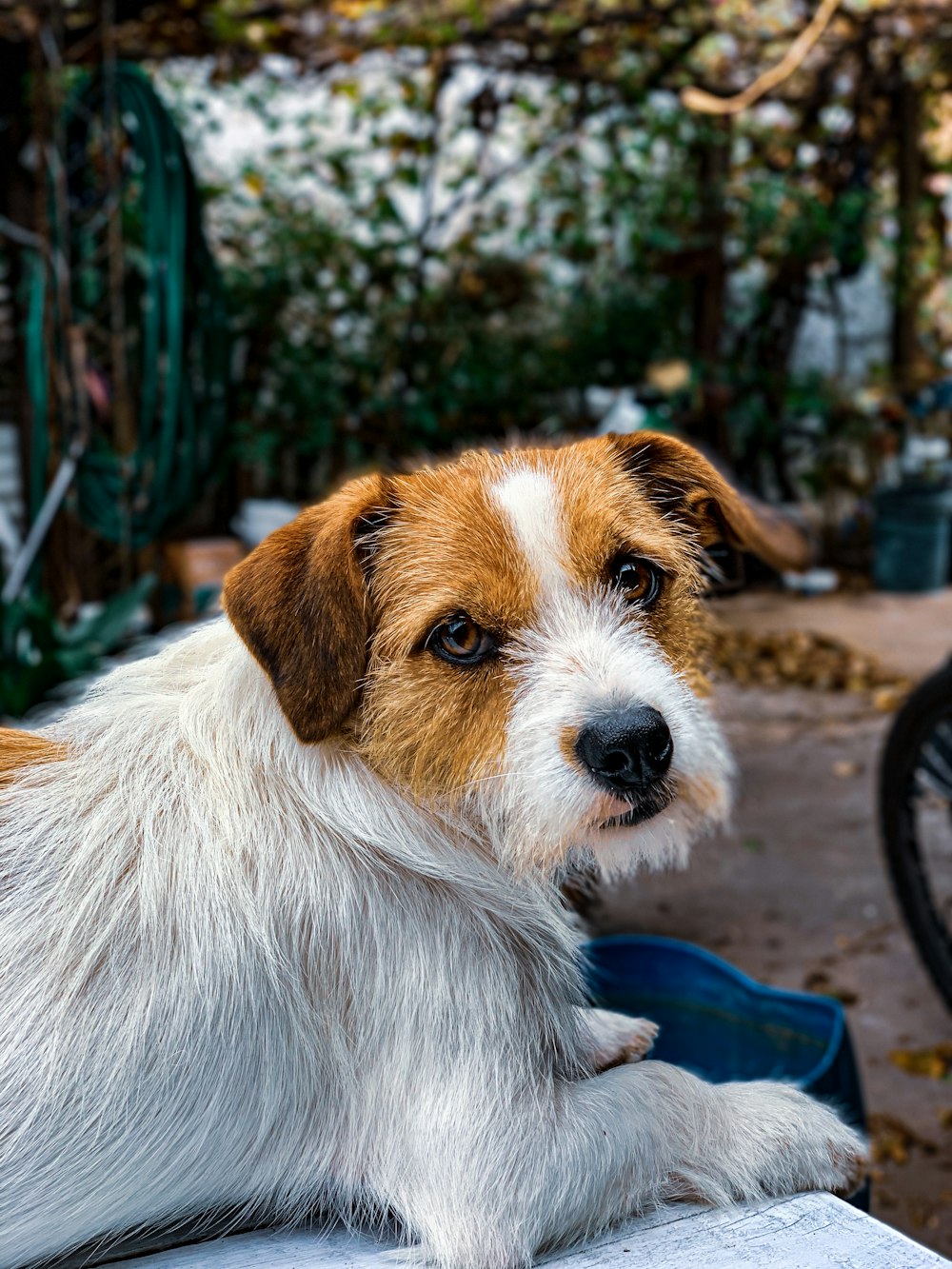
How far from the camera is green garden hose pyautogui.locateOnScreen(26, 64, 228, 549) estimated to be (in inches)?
156

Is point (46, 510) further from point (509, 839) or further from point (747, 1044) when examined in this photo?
point (509, 839)

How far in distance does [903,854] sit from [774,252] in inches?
255

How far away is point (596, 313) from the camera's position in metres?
8.34

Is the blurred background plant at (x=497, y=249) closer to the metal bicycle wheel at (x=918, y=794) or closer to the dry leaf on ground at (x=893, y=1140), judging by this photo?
the metal bicycle wheel at (x=918, y=794)

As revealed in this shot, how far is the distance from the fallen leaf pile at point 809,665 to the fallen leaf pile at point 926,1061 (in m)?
2.93

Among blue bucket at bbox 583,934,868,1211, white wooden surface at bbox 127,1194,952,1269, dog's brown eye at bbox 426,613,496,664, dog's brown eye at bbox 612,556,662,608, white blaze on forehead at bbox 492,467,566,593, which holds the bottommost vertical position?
blue bucket at bbox 583,934,868,1211

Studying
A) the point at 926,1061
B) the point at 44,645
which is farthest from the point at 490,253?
the point at 926,1061

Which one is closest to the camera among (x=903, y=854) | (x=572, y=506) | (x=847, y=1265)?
(x=847, y=1265)

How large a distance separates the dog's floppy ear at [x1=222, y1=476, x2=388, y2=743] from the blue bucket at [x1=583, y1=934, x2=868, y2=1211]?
38.6 inches

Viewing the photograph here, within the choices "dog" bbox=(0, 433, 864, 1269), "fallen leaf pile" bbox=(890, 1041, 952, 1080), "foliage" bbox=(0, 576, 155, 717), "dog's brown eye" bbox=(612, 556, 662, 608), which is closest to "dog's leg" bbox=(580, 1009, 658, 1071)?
"dog" bbox=(0, 433, 864, 1269)

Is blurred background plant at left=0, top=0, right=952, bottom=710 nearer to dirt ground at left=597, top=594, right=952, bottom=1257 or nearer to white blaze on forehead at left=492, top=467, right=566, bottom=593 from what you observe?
dirt ground at left=597, top=594, right=952, bottom=1257

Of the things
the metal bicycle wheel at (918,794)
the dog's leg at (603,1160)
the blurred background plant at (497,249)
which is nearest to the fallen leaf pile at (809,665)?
the blurred background plant at (497,249)

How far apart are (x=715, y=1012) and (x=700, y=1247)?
1045 millimetres

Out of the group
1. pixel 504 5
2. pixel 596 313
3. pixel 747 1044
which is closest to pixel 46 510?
pixel 747 1044
